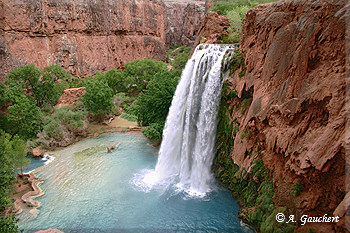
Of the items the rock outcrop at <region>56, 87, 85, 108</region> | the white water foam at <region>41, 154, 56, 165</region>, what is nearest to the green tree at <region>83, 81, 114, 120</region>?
the rock outcrop at <region>56, 87, 85, 108</region>

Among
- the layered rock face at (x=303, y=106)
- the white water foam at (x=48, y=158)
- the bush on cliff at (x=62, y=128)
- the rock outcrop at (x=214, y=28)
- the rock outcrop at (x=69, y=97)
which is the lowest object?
the white water foam at (x=48, y=158)

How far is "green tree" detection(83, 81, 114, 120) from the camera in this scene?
19.0 metres

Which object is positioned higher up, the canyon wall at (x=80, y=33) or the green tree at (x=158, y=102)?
the canyon wall at (x=80, y=33)

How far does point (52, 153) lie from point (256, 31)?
1461 centimetres

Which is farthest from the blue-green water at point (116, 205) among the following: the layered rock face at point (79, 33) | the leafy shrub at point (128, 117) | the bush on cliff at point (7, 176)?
the layered rock face at point (79, 33)

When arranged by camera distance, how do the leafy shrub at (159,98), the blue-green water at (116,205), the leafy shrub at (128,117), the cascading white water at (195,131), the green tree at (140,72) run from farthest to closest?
the green tree at (140,72)
the leafy shrub at (128,117)
the leafy shrub at (159,98)
the cascading white water at (195,131)
the blue-green water at (116,205)

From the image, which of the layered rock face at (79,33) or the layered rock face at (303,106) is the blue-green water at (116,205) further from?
the layered rock face at (79,33)

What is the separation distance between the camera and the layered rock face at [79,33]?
74.8 feet

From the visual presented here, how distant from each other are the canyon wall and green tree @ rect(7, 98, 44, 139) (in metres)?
6.89

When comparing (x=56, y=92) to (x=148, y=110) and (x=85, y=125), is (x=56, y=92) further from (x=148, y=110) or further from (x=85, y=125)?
(x=148, y=110)

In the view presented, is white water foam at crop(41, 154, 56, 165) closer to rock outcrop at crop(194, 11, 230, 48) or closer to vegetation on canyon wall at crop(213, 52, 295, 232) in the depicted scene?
vegetation on canyon wall at crop(213, 52, 295, 232)

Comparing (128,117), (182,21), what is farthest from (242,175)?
(182,21)

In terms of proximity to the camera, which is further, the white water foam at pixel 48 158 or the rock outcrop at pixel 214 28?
the rock outcrop at pixel 214 28

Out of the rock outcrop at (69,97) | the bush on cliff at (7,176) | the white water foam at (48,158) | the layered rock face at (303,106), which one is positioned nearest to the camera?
the layered rock face at (303,106)
